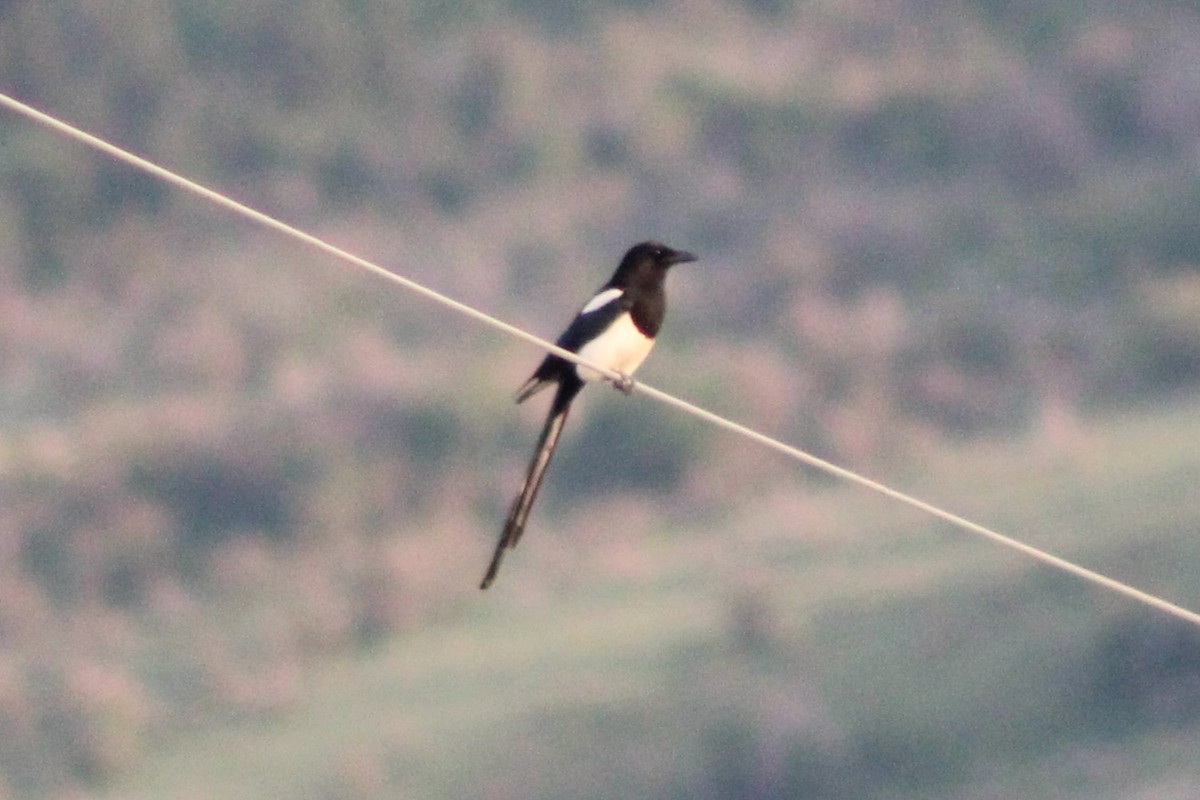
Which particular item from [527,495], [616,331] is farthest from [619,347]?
[527,495]

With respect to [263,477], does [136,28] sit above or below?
above

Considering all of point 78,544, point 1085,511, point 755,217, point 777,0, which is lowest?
point 78,544

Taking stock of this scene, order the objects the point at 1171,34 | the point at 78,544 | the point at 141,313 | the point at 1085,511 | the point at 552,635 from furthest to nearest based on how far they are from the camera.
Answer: the point at 1171,34 → the point at 141,313 → the point at 78,544 → the point at 552,635 → the point at 1085,511

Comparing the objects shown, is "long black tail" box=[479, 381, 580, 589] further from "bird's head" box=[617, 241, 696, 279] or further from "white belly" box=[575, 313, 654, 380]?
"bird's head" box=[617, 241, 696, 279]

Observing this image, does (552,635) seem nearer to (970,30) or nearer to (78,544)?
(78,544)

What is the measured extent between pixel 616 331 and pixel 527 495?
0.80 m

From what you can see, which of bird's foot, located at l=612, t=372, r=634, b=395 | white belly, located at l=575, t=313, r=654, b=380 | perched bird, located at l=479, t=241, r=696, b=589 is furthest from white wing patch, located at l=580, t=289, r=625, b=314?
bird's foot, located at l=612, t=372, r=634, b=395

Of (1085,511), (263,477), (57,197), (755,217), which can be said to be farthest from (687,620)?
(57,197)

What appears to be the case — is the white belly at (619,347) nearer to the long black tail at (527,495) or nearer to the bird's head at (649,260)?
the bird's head at (649,260)

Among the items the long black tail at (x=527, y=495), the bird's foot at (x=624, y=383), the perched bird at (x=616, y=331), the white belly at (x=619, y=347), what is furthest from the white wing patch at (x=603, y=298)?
the long black tail at (x=527, y=495)

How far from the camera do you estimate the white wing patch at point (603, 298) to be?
259 inches

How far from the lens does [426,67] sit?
35.8 m

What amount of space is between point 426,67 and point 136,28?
3787 mm

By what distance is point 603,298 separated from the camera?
662 cm
